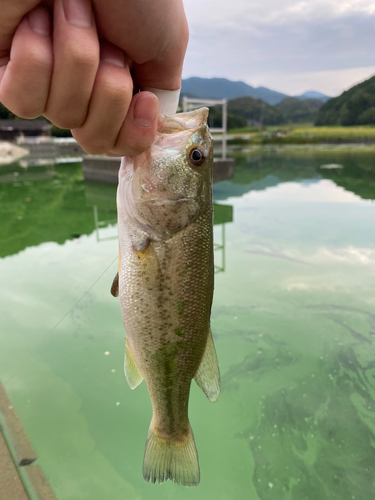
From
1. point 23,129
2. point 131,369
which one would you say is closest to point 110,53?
point 131,369

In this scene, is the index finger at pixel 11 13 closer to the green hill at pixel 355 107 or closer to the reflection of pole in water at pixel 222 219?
the reflection of pole in water at pixel 222 219

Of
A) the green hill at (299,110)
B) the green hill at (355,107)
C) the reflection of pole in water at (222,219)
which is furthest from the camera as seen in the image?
the green hill at (299,110)

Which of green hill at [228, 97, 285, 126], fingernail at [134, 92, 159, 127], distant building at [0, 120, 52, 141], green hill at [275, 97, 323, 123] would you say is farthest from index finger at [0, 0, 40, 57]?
green hill at [275, 97, 323, 123]

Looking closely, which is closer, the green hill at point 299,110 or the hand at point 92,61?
the hand at point 92,61

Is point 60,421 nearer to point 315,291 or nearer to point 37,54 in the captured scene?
point 37,54

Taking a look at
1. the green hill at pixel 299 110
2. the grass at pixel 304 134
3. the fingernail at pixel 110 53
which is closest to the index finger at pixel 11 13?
the fingernail at pixel 110 53

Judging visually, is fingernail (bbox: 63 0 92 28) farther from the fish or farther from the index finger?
the fish

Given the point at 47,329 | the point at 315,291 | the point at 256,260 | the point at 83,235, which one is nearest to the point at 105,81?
the point at 47,329
